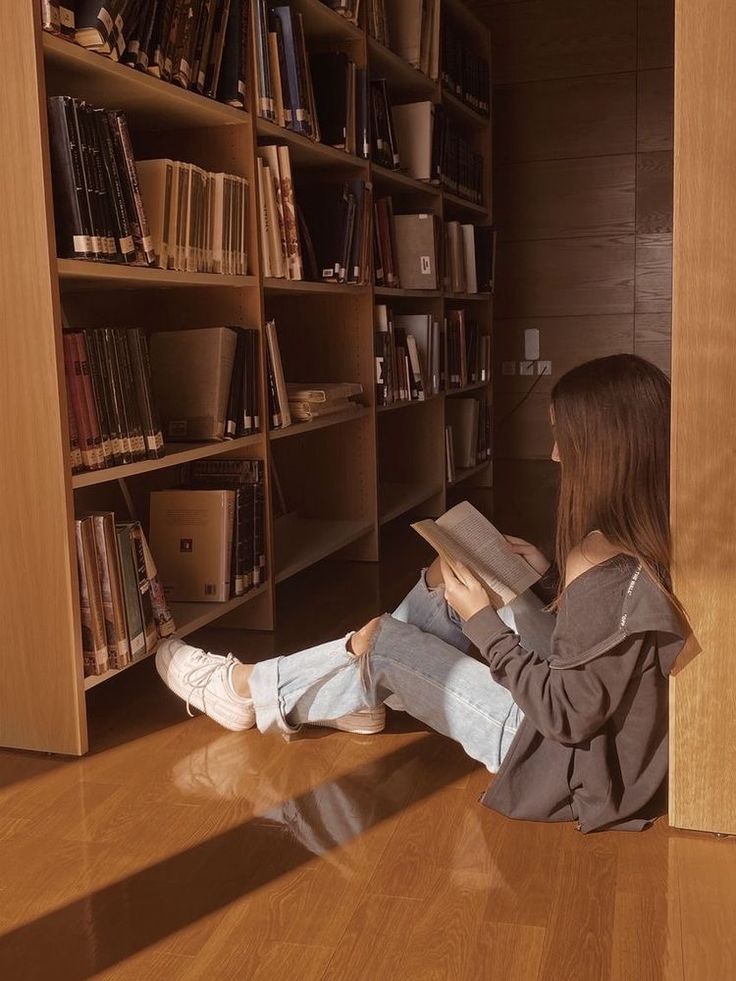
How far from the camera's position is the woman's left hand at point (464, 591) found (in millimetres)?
1834

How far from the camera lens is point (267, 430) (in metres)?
2.96

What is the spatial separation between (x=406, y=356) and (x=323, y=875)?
9.30 feet

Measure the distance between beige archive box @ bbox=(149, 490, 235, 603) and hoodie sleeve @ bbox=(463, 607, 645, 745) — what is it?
1222 millimetres

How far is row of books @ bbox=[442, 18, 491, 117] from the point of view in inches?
195

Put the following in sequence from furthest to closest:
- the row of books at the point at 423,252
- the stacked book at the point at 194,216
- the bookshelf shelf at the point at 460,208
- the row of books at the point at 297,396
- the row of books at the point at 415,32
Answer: the bookshelf shelf at the point at 460,208
the row of books at the point at 415,32
the row of books at the point at 423,252
the row of books at the point at 297,396
the stacked book at the point at 194,216

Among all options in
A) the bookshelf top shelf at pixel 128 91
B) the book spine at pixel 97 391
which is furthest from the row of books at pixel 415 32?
the book spine at pixel 97 391

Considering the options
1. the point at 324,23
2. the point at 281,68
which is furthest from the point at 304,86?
the point at 324,23

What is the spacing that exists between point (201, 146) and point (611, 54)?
374 centimetres

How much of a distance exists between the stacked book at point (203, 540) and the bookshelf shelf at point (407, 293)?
1340 millimetres

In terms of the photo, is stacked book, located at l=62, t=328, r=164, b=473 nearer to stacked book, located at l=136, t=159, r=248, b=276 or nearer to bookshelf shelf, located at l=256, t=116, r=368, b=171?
stacked book, located at l=136, t=159, r=248, b=276

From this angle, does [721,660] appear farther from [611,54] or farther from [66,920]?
[611,54]

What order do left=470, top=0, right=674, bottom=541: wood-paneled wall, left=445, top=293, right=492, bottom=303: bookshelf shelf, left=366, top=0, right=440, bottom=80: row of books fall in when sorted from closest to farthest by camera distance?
left=366, top=0, right=440, bottom=80: row of books < left=445, top=293, right=492, bottom=303: bookshelf shelf < left=470, top=0, right=674, bottom=541: wood-paneled wall

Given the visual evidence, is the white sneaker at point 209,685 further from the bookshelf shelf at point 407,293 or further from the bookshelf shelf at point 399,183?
the bookshelf shelf at point 399,183

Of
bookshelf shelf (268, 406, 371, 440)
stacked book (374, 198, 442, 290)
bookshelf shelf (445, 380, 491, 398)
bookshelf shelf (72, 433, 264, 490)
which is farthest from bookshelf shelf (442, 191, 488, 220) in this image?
bookshelf shelf (72, 433, 264, 490)
